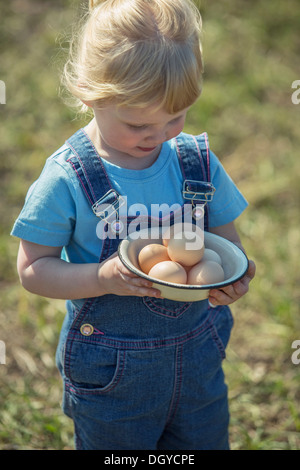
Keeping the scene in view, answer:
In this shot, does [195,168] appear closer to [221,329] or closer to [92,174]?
[92,174]

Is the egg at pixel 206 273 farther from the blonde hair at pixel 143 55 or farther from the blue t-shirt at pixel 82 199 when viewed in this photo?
the blonde hair at pixel 143 55

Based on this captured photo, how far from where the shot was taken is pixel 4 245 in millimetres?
2707

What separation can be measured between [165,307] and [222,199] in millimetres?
344

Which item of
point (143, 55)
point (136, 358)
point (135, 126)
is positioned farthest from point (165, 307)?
point (143, 55)

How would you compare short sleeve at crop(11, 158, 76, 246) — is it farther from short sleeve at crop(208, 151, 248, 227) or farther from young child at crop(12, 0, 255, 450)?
short sleeve at crop(208, 151, 248, 227)

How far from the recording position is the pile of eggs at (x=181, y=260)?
1.26 m

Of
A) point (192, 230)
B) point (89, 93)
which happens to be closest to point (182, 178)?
point (192, 230)

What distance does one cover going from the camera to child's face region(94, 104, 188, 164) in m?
1.27

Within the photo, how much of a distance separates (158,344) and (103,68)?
728mm

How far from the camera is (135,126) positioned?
51.1 inches

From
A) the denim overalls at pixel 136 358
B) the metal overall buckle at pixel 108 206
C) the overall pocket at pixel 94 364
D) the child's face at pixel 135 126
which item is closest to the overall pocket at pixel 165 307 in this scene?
the denim overalls at pixel 136 358

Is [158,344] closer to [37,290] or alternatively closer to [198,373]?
[198,373]

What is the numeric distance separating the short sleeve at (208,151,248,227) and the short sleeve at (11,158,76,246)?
408mm

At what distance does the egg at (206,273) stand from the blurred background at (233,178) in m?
0.67
